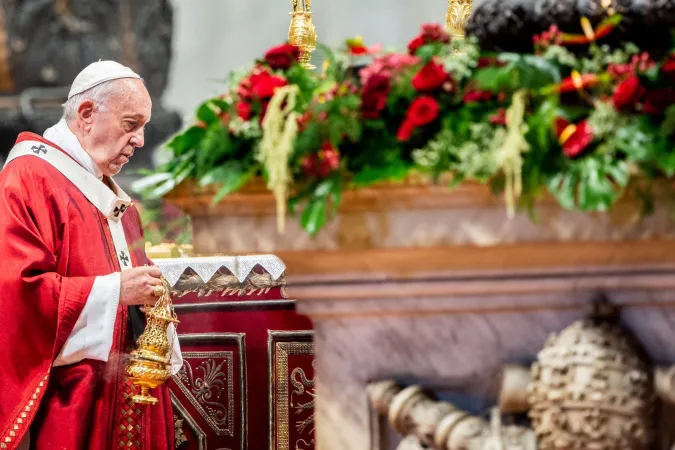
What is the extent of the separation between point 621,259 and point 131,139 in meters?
1.98

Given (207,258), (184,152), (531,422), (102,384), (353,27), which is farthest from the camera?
(353,27)

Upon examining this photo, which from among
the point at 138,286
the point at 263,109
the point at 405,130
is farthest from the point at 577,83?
the point at 138,286

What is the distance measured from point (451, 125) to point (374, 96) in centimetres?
15

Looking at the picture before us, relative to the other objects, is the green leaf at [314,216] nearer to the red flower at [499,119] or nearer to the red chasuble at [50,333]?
the red flower at [499,119]

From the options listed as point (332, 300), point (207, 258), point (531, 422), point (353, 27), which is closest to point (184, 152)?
point (332, 300)

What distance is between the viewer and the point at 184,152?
88.4 inches

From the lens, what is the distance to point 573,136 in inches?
75.6

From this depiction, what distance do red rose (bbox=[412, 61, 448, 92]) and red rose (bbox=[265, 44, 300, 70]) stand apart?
0.30m

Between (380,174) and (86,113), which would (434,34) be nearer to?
(380,174)

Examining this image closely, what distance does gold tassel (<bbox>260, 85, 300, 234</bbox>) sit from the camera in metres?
1.97

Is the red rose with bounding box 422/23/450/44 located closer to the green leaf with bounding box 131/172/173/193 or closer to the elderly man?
the green leaf with bounding box 131/172/173/193

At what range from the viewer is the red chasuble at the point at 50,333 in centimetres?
327

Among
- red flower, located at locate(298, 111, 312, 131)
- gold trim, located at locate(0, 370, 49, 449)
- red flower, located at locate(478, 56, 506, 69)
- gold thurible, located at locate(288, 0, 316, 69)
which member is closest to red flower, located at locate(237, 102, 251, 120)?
red flower, located at locate(298, 111, 312, 131)

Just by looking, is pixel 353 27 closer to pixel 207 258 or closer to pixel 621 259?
pixel 207 258
